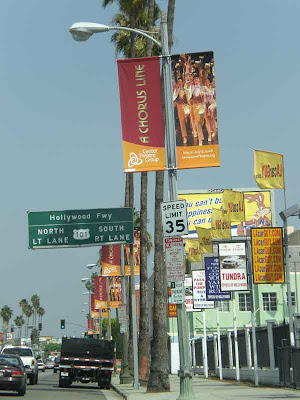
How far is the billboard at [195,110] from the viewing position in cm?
1877

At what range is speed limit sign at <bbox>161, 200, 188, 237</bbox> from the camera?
1844 centimetres

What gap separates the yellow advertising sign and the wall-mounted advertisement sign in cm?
534

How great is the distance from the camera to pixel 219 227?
4181cm

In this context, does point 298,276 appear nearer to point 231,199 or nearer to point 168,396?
point 231,199

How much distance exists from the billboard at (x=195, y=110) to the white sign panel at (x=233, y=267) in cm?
1271

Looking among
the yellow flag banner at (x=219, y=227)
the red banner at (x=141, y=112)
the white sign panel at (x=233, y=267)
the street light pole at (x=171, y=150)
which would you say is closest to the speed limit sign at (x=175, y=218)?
the street light pole at (x=171, y=150)

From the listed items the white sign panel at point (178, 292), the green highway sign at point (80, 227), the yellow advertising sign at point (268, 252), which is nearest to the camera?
the white sign panel at point (178, 292)

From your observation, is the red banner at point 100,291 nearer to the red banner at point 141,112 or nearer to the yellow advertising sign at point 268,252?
the yellow advertising sign at point 268,252

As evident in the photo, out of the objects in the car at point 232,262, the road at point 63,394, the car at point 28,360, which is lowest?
the road at point 63,394

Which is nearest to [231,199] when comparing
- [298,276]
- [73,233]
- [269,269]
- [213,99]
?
[73,233]

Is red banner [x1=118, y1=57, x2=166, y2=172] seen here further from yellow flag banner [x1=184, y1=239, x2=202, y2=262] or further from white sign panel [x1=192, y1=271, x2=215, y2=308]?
yellow flag banner [x1=184, y1=239, x2=202, y2=262]

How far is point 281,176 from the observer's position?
101 ft

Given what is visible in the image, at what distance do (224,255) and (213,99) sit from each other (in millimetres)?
12857

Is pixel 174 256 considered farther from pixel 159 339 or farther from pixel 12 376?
pixel 12 376
